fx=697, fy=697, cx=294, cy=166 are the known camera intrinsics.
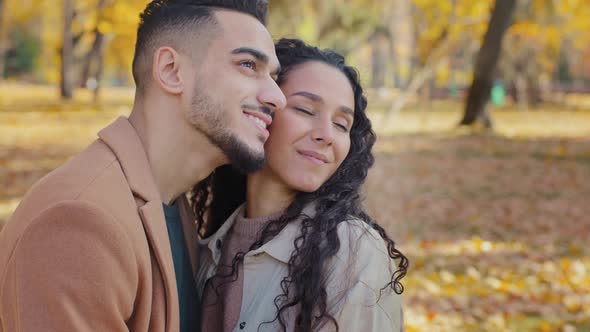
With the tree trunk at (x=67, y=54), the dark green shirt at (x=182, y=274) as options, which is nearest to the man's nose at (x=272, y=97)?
the dark green shirt at (x=182, y=274)

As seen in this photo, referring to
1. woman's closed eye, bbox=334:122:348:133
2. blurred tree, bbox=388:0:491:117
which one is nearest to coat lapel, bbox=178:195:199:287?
woman's closed eye, bbox=334:122:348:133

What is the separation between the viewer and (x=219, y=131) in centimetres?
246

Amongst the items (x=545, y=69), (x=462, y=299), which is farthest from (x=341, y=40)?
(x=462, y=299)

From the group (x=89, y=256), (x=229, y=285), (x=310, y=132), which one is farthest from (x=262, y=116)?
(x=89, y=256)

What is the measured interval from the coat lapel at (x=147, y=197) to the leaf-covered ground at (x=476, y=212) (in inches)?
53.1

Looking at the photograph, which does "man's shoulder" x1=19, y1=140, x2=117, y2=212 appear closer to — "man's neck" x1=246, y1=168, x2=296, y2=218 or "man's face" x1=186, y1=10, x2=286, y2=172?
"man's face" x1=186, y1=10, x2=286, y2=172

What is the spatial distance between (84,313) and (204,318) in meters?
0.85

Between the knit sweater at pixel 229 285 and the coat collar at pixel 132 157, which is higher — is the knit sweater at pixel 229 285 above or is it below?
below

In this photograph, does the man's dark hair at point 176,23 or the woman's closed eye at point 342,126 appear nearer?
the man's dark hair at point 176,23

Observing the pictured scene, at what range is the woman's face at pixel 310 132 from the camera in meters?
2.69

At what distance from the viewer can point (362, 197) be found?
9.47ft

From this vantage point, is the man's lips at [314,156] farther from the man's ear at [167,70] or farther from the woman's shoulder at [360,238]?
the man's ear at [167,70]

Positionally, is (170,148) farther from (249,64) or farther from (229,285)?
(229,285)

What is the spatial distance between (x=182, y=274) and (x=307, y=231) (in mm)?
505
